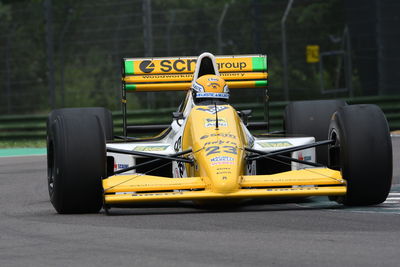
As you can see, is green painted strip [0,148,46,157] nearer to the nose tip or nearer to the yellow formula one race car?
the yellow formula one race car

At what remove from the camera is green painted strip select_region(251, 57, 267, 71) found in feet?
44.7

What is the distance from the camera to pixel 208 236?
314 inches

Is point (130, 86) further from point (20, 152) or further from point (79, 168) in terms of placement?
point (20, 152)

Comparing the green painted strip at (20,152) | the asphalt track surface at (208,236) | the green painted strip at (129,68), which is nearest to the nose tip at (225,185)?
the asphalt track surface at (208,236)

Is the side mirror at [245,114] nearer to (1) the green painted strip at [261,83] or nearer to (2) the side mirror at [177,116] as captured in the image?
(2) the side mirror at [177,116]

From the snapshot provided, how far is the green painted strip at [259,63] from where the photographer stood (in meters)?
13.6

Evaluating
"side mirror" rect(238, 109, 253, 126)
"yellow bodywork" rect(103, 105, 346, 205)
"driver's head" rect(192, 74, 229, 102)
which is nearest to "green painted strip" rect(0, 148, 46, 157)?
→ "side mirror" rect(238, 109, 253, 126)

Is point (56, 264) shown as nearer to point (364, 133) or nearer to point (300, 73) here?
point (364, 133)

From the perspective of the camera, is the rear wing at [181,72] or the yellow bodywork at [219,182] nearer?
the yellow bodywork at [219,182]

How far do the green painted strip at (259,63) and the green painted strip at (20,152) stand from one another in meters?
8.39

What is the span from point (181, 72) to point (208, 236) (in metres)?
5.80

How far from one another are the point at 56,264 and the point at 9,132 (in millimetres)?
18237

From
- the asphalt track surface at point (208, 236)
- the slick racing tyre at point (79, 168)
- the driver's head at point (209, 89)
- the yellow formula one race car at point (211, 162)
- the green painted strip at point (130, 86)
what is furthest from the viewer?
the green painted strip at point (130, 86)

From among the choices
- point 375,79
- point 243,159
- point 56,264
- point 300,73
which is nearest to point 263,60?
point 243,159
